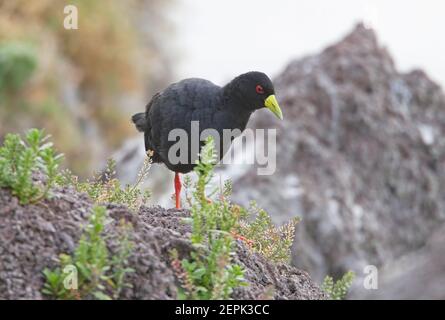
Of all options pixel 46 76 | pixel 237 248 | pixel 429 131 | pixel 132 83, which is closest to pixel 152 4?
pixel 132 83

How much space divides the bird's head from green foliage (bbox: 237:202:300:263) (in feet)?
6.12

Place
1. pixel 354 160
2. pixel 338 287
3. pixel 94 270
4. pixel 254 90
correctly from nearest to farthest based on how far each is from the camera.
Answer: pixel 94 270 < pixel 338 287 < pixel 254 90 < pixel 354 160

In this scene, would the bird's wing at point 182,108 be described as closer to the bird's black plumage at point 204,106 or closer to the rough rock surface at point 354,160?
the bird's black plumage at point 204,106

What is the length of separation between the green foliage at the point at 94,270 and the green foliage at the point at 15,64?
10.4 meters

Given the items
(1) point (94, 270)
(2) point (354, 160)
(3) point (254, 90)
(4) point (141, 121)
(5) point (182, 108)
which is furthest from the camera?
(2) point (354, 160)

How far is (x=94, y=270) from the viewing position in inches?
123

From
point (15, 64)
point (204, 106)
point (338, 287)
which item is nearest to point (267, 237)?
point (338, 287)

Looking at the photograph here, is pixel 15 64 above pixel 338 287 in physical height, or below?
above

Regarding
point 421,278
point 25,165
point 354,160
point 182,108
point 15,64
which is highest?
point 15,64

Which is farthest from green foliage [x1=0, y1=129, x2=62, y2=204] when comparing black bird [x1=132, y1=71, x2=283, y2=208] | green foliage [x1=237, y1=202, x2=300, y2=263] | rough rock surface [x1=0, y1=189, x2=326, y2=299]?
black bird [x1=132, y1=71, x2=283, y2=208]

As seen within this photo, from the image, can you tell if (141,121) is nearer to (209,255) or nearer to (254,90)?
(254,90)

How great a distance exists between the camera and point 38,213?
348cm

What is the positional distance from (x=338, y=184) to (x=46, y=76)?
25.4ft

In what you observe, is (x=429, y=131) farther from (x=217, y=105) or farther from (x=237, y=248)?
(x=237, y=248)
